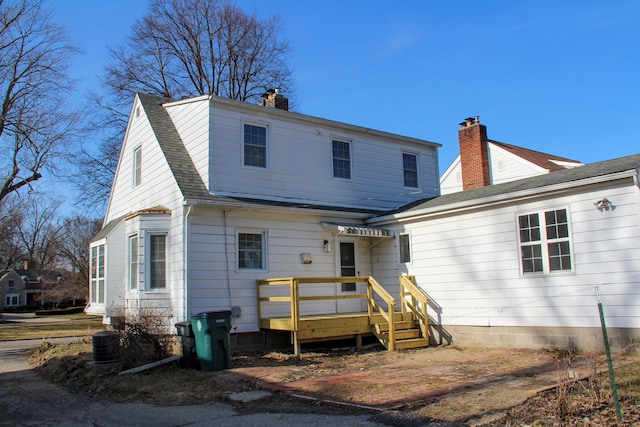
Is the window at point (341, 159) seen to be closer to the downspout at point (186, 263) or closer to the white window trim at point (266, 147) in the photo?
the white window trim at point (266, 147)

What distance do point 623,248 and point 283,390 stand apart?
6.64 m

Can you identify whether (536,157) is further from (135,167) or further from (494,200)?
(135,167)

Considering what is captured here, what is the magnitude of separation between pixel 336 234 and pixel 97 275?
7216 millimetres

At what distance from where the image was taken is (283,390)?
311 inches

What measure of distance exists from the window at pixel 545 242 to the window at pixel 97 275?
11.3 meters

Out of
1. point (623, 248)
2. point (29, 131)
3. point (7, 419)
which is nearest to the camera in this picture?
point (7, 419)

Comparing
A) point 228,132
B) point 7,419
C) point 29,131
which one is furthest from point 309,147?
point 29,131

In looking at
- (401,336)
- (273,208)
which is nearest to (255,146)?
(273,208)

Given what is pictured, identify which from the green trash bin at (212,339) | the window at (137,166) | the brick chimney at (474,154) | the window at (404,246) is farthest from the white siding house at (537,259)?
the window at (137,166)

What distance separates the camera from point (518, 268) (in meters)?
11.3

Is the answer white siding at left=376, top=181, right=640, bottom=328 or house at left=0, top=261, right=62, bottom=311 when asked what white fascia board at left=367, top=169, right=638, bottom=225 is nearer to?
white siding at left=376, top=181, right=640, bottom=328

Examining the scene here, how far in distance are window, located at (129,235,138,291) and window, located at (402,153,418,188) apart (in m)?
8.43

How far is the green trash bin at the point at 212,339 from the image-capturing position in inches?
390

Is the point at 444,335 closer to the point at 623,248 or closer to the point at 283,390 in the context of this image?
the point at 623,248
